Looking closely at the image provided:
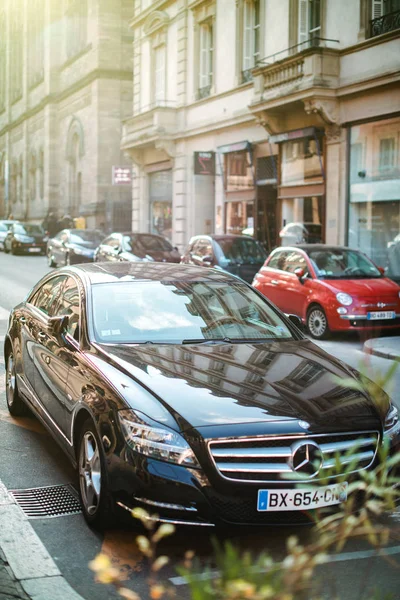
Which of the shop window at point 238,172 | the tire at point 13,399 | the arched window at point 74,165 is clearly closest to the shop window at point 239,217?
the shop window at point 238,172

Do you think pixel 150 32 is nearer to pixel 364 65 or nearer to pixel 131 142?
pixel 131 142

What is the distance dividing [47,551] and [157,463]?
749 millimetres

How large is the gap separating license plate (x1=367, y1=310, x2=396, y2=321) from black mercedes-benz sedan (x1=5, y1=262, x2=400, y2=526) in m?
6.93

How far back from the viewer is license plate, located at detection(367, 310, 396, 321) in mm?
12801

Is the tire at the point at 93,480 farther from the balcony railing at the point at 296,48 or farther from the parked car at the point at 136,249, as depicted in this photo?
the balcony railing at the point at 296,48

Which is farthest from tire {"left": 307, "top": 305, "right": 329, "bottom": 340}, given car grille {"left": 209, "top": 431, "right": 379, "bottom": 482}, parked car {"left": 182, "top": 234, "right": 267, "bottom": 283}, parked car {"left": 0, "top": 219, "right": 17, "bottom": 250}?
parked car {"left": 0, "top": 219, "right": 17, "bottom": 250}

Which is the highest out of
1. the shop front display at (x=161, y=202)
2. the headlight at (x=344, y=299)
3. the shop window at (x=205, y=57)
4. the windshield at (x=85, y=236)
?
the shop window at (x=205, y=57)

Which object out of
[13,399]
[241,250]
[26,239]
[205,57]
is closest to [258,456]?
[13,399]

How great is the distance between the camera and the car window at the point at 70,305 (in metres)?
5.50

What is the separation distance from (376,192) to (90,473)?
16.0 metres

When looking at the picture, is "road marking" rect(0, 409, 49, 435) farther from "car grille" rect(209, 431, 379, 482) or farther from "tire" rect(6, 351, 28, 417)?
"car grille" rect(209, 431, 379, 482)

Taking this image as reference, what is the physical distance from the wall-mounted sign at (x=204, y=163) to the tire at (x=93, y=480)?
2279 centimetres

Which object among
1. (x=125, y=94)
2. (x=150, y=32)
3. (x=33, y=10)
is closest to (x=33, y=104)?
(x=33, y=10)

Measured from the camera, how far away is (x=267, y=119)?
2220cm
